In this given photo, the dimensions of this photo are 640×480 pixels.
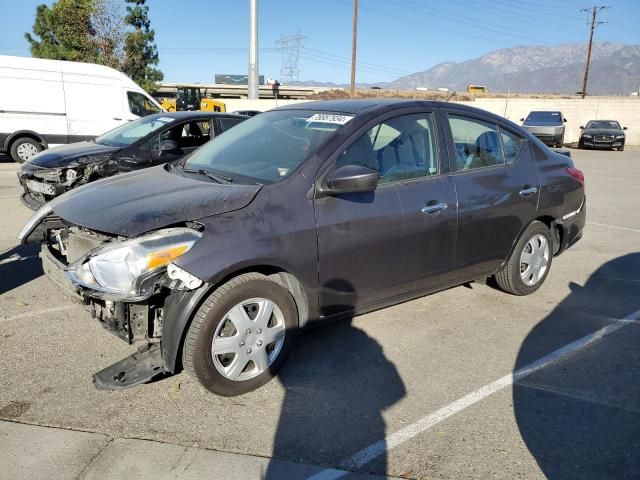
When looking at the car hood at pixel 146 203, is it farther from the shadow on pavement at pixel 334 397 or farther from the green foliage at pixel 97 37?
the green foliage at pixel 97 37

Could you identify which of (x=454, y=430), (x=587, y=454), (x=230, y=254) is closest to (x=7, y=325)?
(x=230, y=254)

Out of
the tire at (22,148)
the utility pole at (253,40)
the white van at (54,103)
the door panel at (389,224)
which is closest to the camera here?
the door panel at (389,224)

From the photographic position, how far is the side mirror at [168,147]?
773 centimetres

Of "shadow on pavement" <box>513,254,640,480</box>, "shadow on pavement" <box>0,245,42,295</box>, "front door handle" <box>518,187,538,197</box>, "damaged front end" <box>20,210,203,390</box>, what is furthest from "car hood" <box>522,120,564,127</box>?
"damaged front end" <box>20,210,203,390</box>

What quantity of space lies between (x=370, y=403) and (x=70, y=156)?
5.97 m

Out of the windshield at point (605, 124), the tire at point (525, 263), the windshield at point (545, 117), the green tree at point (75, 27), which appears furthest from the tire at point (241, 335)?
the green tree at point (75, 27)

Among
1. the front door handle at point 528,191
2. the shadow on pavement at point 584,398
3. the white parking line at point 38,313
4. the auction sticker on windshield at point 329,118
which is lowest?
the shadow on pavement at point 584,398

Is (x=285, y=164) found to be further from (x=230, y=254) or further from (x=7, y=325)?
(x=7, y=325)

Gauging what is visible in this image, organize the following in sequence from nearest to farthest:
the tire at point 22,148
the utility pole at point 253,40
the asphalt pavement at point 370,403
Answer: the asphalt pavement at point 370,403, the tire at point 22,148, the utility pole at point 253,40

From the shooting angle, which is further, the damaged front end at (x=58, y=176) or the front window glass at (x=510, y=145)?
the damaged front end at (x=58, y=176)

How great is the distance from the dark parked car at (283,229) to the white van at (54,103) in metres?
10.5

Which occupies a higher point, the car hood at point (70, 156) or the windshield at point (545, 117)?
the windshield at point (545, 117)

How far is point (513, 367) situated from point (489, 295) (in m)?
1.46

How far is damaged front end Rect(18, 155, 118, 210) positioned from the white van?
21.5 feet
